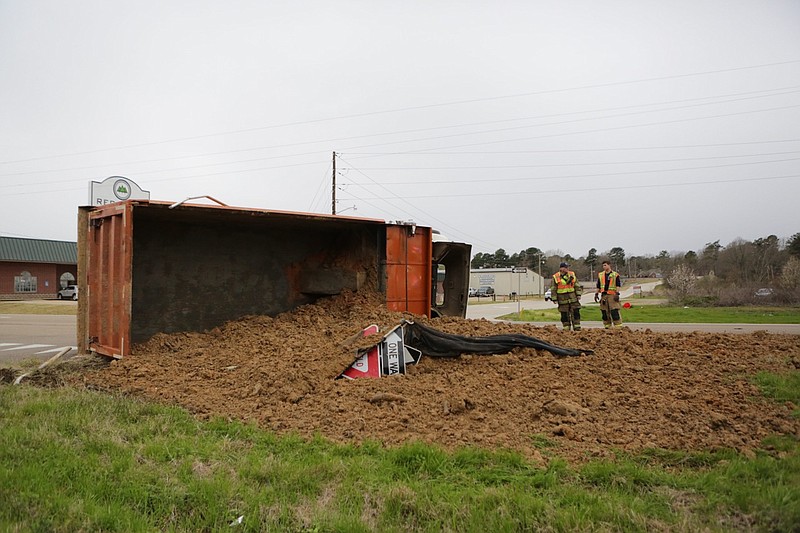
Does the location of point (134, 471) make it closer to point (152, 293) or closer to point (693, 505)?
point (693, 505)

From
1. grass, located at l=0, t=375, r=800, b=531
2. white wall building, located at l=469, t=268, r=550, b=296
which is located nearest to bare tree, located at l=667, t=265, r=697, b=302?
white wall building, located at l=469, t=268, r=550, b=296

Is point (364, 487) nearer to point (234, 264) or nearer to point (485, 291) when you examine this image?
point (234, 264)

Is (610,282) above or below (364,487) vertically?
above

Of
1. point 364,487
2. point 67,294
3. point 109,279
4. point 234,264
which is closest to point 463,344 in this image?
point 364,487

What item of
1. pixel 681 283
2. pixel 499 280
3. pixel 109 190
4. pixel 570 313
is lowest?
pixel 570 313

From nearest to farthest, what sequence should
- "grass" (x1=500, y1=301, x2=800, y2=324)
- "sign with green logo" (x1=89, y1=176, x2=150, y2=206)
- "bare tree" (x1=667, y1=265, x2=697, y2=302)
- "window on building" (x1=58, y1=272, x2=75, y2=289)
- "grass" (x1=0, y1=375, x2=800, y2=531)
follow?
"grass" (x1=0, y1=375, x2=800, y2=531) < "sign with green logo" (x1=89, y1=176, x2=150, y2=206) < "grass" (x1=500, y1=301, x2=800, y2=324) < "bare tree" (x1=667, y1=265, x2=697, y2=302) < "window on building" (x1=58, y1=272, x2=75, y2=289)

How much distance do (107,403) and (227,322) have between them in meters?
3.46

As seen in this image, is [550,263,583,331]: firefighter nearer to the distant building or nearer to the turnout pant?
the turnout pant

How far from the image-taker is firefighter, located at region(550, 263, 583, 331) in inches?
444

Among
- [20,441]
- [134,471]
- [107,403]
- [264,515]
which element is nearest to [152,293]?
[107,403]

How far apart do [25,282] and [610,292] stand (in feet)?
147

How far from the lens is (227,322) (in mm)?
8969

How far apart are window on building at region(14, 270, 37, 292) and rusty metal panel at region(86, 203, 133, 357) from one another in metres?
41.0

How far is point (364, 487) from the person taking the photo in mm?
3666
